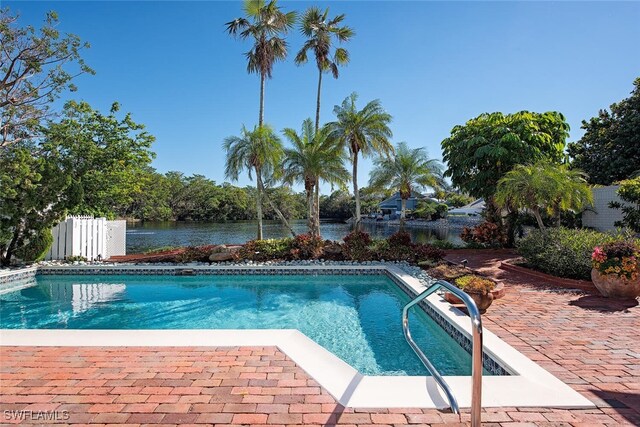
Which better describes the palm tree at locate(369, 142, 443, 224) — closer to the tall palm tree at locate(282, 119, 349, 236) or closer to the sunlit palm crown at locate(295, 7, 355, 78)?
the tall palm tree at locate(282, 119, 349, 236)

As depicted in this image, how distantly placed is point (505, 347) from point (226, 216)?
184 ft

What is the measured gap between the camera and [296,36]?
56.6 ft

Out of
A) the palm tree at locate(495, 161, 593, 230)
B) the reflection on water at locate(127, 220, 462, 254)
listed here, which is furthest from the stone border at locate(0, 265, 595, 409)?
the reflection on water at locate(127, 220, 462, 254)

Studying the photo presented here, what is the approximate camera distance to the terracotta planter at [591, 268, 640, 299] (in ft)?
21.0

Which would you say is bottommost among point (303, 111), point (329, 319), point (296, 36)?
point (329, 319)

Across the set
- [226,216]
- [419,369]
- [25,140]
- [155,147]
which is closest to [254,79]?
[155,147]

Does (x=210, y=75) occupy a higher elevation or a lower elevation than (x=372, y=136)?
higher

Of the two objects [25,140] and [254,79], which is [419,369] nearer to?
[254,79]

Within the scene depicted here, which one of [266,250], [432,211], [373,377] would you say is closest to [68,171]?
[266,250]

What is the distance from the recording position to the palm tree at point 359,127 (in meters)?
15.5

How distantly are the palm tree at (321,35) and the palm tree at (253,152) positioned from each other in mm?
2964

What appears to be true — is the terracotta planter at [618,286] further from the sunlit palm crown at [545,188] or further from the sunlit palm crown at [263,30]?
the sunlit palm crown at [263,30]

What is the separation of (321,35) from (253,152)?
7.18 metres

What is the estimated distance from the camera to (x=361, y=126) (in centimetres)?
1559
